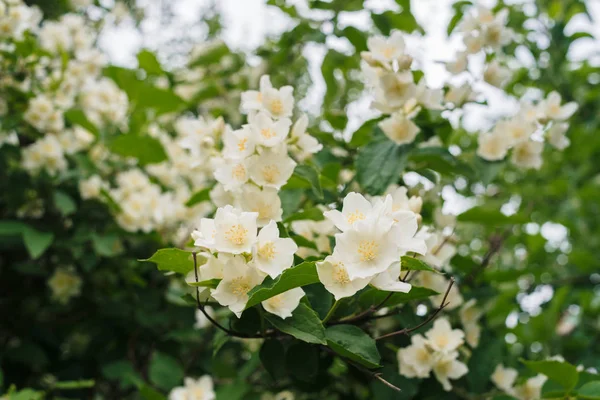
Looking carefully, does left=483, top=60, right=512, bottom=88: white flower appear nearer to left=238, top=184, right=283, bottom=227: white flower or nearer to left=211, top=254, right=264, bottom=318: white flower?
left=238, top=184, right=283, bottom=227: white flower

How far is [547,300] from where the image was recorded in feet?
8.70

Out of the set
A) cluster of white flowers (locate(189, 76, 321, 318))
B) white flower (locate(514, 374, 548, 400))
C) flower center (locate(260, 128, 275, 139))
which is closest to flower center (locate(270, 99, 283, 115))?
cluster of white flowers (locate(189, 76, 321, 318))

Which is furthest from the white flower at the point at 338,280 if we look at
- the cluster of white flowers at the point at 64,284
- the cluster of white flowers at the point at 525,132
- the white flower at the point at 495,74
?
the cluster of white flowers at the point at 64,284

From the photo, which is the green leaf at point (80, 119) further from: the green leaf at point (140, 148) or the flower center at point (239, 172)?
the flower center at point (239, 172)

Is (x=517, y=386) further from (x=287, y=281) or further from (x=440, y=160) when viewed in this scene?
A: (x=287, y=281)

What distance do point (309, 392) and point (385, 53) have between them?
97cm

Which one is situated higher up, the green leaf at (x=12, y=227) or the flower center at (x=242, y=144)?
the flower center at (x=242, y=144)

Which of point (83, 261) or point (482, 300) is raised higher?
point (482, 300)

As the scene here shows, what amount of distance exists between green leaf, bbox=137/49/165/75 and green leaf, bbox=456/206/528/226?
151 cm

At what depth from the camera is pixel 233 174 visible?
1.19 meters

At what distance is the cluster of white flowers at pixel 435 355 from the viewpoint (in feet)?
4.11

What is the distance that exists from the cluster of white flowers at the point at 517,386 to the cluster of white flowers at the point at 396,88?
2.09 ft

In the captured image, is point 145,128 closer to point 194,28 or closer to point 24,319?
point 24,319

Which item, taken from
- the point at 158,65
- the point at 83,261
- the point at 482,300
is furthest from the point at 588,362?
the point at 158,65
